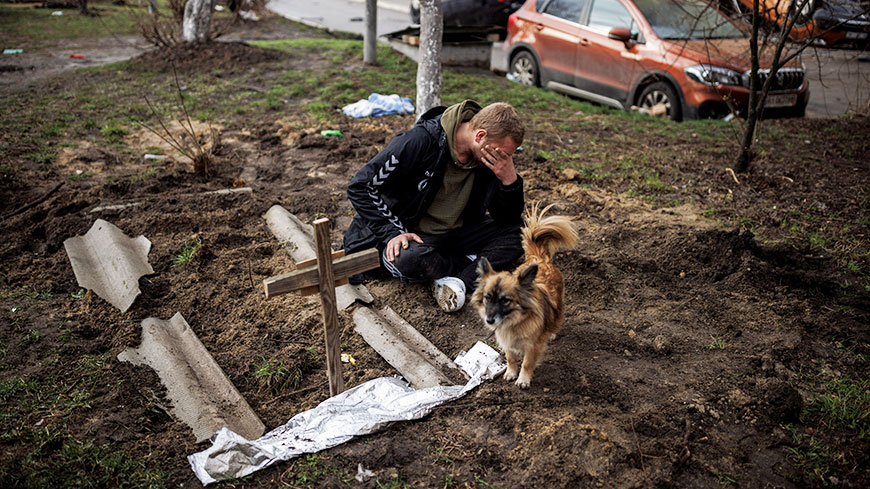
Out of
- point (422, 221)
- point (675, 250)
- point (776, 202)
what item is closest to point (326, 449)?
point (422, 221)

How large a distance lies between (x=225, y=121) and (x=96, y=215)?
11.5 feet

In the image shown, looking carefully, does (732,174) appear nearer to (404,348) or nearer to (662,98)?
(662,98)

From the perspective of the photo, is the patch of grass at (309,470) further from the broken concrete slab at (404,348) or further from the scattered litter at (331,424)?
the broken concrete slab at (404,348)

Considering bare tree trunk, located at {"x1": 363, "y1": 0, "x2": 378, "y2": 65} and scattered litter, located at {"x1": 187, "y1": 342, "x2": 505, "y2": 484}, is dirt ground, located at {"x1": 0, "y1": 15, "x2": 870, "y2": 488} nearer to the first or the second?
scattered litter, located at {"x1": 187, "y1": 342, "x2": 505, "y2": 484}

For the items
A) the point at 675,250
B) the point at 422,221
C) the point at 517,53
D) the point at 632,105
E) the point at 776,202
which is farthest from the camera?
the point at 517,53

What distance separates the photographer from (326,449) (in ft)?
9.61

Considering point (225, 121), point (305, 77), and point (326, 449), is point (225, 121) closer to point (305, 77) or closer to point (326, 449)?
point (305, 77)

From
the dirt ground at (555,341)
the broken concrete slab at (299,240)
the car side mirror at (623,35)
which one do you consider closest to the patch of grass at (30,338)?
the dirt ground at (555,341)

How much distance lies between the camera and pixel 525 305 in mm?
3217

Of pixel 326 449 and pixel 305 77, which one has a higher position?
pixel 305 77

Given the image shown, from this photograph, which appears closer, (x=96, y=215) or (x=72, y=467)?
(x=72, y=467)

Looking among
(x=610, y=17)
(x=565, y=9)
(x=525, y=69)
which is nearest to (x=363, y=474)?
(x=610, y=17)

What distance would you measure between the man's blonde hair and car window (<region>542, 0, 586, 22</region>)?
720 centimetres

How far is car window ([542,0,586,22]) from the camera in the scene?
9695 mm
